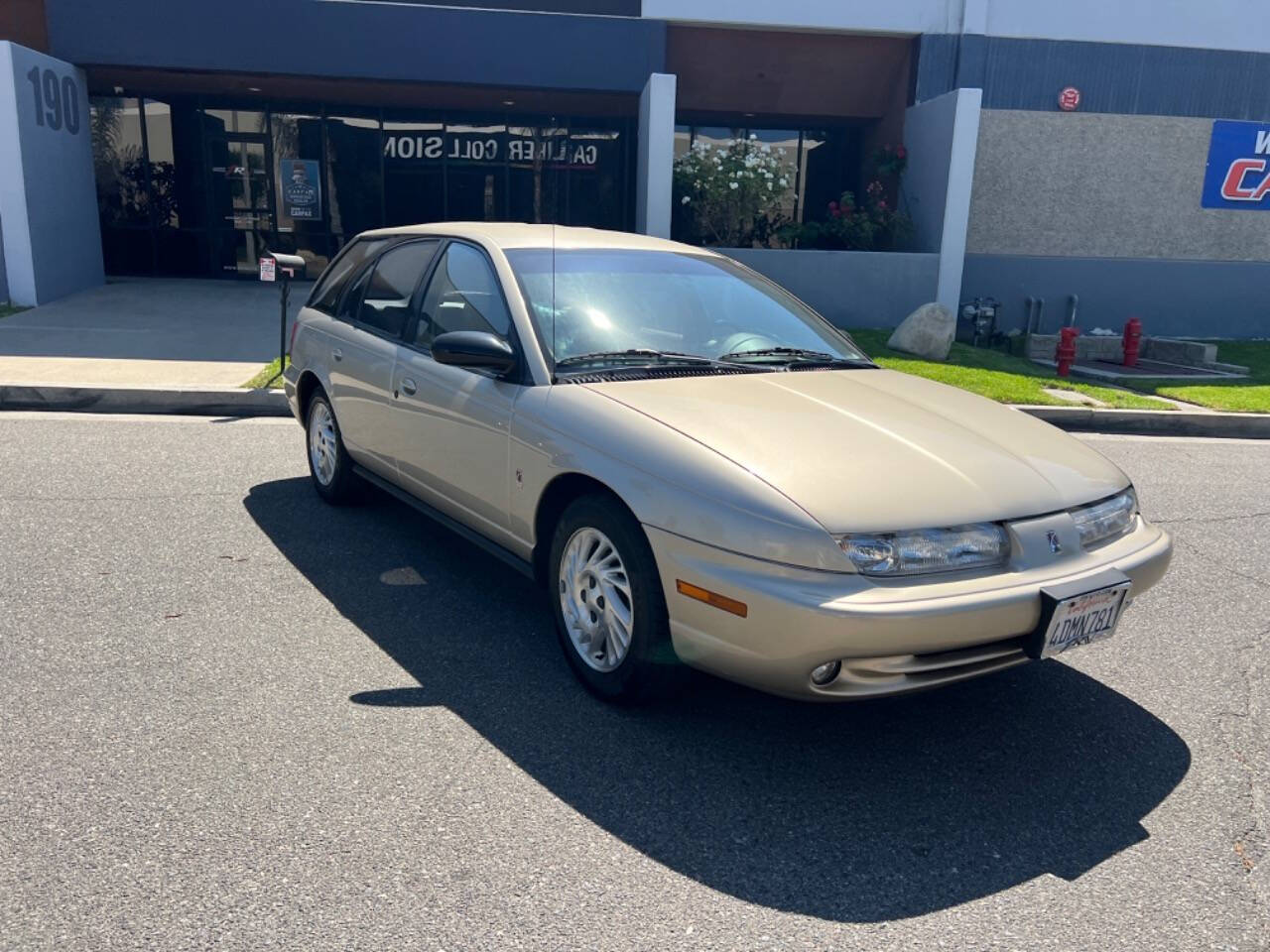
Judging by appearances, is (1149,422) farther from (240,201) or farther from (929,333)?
(240,201)

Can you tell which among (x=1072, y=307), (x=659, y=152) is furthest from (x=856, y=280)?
(x=1072, y=307)

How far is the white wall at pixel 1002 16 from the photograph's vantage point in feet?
51.2

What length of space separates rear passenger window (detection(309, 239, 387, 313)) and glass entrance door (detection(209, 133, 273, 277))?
13999mm

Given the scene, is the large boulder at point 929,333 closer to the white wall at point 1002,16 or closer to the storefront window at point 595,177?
the white wall at point 1002,16

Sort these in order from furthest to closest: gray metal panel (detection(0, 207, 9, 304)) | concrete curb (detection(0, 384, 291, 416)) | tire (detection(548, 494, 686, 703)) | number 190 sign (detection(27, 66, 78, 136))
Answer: number 190 sign (detection(27, 66, 78, 136)) → gray metal panel (detection(0, 207, 9, 304)) → concrete curb (detection(0, 384, 291, 416)) → tire (detection(548, 494, 686, 703))

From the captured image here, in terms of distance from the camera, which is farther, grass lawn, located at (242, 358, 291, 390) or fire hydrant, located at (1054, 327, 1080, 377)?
fire hydrant, located at (1054, 327, 1080, 377)

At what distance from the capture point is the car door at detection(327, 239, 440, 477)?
505cm

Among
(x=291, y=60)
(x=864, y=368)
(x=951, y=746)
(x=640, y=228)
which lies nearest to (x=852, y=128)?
(x=640, y=228)

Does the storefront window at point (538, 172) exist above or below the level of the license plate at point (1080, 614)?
above

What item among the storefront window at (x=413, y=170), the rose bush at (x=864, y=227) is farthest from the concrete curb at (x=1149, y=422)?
the storefront window at (x=413, y=170)

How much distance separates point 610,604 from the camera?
11.7 ft

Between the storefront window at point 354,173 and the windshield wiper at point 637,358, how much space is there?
1588cm

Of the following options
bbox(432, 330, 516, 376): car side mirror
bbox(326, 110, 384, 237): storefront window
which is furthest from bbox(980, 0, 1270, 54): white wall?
bbox(432, 330, 516, 376): car side mirror

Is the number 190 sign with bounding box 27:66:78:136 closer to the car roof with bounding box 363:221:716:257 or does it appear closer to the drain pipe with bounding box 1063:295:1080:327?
the car roof with bounding box 363:221:716:257
